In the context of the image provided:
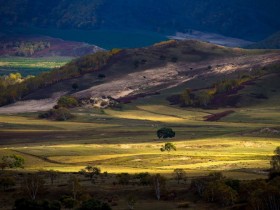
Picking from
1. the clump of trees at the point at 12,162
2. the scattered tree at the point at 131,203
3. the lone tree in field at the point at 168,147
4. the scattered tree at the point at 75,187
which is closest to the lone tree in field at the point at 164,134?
the lone tree in field at the point at 168,147

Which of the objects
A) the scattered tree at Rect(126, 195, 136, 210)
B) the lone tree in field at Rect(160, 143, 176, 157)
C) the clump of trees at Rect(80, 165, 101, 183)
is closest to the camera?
the scattered tree at Rect(126, 195, 136, 210)

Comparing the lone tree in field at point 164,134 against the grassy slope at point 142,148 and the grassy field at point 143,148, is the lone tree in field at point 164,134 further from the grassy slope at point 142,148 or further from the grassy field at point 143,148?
the grassy field at point 143,148

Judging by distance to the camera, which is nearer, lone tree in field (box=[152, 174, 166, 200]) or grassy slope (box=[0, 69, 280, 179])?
lone tree in field (box=[152, 174, 166, 200])

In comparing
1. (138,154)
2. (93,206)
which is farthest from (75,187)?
(138,154)

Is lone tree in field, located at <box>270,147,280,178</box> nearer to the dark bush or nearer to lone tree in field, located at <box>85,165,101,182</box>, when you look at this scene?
the dark bush

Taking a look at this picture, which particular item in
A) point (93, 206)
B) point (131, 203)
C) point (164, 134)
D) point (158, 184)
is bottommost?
point (131, 203)

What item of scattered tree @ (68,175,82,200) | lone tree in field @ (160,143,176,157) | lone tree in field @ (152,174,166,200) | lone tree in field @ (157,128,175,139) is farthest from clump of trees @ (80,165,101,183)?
lone tree in field @ (157,128,175,139)

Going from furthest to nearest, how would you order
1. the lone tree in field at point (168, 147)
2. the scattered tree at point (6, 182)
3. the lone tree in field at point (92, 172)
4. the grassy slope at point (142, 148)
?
the lone tree in field at point (168, 147) → the grassy slope at point (142, 148) → the lone tree in field at point (92, 172) → the scattered tree at point (6, 182)

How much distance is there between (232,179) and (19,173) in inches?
1441

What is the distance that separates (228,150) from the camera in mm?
148250

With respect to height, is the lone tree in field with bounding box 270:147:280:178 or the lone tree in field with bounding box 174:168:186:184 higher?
the lone tree in field with bounding box 270:147:280:178

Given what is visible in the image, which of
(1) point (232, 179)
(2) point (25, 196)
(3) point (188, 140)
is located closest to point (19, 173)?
(2) point (25, 196)

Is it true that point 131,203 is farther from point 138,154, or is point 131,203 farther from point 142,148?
point 142,148

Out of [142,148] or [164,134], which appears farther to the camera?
[164,134]
